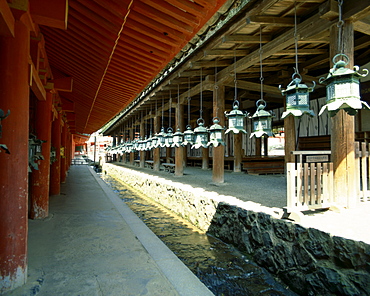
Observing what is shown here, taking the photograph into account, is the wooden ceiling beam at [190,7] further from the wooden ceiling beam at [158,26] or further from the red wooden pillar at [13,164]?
the red wooden pillar at [13,164]

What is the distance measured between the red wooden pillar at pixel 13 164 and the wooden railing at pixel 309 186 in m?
3.43

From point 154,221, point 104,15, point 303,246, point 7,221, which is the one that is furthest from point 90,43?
point 154,221

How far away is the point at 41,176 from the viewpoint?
15.8 ft

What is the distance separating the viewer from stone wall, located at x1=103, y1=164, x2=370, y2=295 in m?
2.89

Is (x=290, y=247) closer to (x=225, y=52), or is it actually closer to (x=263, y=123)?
(x=263, y=123)

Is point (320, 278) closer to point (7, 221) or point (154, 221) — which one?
point (7, 221)

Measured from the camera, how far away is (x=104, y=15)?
240cm

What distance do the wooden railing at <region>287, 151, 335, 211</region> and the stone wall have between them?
421mm

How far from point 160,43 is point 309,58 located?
6.48 meters

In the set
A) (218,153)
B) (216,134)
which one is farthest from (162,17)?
(218,153)

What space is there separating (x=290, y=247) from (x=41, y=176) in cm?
455

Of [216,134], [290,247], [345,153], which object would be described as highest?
[216,134]

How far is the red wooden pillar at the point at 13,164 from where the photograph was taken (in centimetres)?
226

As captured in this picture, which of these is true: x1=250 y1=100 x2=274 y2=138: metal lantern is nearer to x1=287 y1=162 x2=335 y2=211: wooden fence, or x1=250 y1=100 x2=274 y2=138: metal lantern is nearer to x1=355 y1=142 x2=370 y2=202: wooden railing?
x1=287 y1=162 x2=335 y2=211: wooden fence
